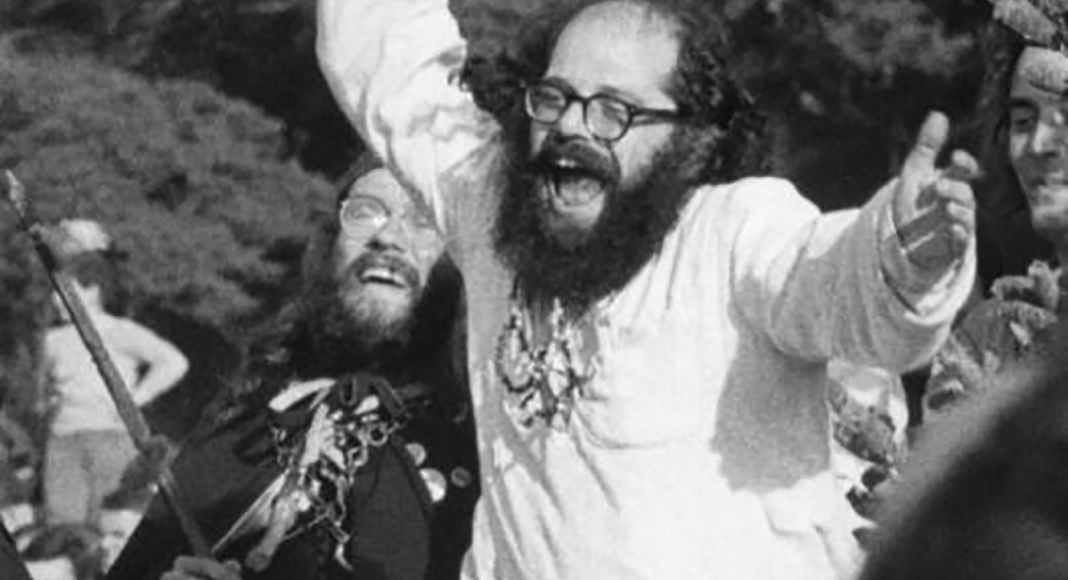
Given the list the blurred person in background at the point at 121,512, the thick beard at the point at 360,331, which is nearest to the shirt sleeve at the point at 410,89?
the thick beard at the point at 360,331

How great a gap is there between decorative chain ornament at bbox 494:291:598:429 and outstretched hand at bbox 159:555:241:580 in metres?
0.96

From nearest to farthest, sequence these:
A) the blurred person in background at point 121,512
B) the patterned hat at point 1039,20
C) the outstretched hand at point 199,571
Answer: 1. the patterned hat at point 1039,20
2. the outstretched hand at point 199,571
3. the blurred person in background at point 121,512

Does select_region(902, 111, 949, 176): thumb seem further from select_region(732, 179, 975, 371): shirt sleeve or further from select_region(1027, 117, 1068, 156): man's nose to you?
select_region(1027, 117, 1068, 156): man's nose

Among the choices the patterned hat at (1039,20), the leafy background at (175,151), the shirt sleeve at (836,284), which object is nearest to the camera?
the shirt sleeve at (836,284)

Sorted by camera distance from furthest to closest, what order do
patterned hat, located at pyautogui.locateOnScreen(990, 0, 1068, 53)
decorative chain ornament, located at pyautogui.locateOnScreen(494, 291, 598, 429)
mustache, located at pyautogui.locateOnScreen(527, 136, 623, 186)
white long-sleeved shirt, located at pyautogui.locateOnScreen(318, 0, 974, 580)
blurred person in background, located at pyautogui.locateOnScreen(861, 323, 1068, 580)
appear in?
patterned hat, located at pyautogui.locateOnScreen(990, 0, 1068, 53), mustache, located at pyautogui.locateOnScreen(527, 136, 623, 186), decorative chain ornament, located at pyautogui.locateOnScreen(494, 291, 598, 429), white long-sleeved shirt, located at pyautogui.locateOnScreen(318, 0, 974, 580), blurred person in background, located at pyautogui.locateOnScreen(861, 323, 1068, 580)

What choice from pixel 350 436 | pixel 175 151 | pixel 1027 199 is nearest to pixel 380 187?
pixel 350 436

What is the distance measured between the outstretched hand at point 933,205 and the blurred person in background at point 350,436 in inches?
59.6

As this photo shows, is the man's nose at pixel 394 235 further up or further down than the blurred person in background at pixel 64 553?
further up

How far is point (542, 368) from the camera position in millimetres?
2869

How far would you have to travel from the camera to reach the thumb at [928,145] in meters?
2.26

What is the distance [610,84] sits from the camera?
2965mm

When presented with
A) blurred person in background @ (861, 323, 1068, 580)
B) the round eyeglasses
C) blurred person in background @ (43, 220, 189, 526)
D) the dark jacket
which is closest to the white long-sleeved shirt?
the dark jacket

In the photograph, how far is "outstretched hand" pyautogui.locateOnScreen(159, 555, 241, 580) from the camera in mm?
3783

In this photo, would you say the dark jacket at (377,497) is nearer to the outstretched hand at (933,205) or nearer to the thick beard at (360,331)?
the thick beard at (360,331)
